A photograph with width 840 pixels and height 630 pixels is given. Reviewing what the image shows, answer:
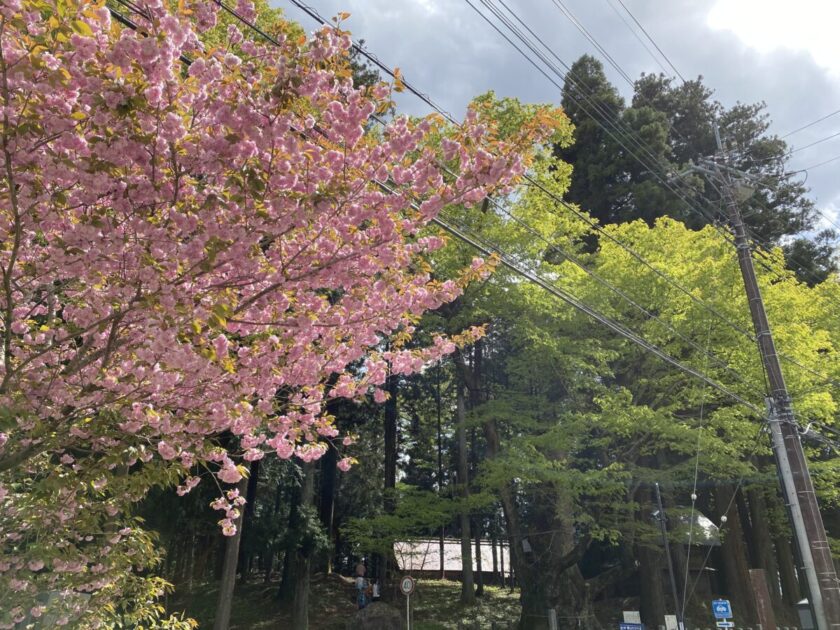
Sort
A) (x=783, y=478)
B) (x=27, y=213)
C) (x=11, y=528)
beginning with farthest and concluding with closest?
(x=783, y=478), (x=11, y=528), (x=27, y=213)

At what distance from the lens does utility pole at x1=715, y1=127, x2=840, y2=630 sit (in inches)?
334

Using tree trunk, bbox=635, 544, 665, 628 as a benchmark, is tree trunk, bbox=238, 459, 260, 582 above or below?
above

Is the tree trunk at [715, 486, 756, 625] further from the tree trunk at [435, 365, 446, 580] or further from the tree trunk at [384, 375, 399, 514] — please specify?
the tree trunk at [384, 375, 399, 514]

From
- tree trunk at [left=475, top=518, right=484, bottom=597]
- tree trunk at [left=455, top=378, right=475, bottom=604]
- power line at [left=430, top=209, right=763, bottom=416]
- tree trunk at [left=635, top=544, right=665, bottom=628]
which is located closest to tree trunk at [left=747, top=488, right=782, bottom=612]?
tree trunk at [left=635, top=544, right=665, bottom=628]

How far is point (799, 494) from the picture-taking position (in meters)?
9.10

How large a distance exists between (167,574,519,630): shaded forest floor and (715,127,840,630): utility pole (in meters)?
11.6

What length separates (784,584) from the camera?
69.4ft

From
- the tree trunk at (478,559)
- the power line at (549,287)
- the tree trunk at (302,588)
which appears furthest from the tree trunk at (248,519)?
the power line at (549,287)

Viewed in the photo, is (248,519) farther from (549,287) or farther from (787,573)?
(787,573)

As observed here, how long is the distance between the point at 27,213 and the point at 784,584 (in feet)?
85.9

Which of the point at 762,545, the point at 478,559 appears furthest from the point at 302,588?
the point at 762,545

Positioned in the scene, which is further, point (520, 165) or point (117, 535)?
point (117, 535)

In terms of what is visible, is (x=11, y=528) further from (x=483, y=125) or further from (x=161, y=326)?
(x=483, y=125)

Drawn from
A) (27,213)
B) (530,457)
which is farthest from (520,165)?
(530,457)
